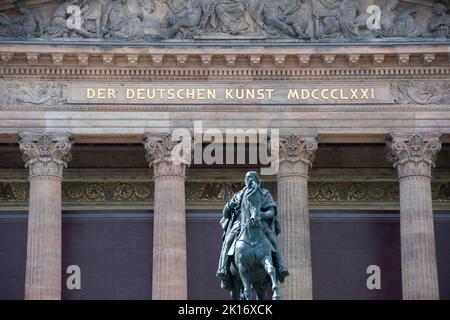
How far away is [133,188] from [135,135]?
3564 millimetres

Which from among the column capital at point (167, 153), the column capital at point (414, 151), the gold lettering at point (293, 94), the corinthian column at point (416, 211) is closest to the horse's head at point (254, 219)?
the corinthian column at point (416, 211)

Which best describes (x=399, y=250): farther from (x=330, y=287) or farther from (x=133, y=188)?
(x=133, y=188)

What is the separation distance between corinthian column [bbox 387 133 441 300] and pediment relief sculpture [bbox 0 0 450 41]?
288 centimetres

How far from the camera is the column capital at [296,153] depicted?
137 ft

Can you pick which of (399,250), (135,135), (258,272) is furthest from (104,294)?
(258,272)

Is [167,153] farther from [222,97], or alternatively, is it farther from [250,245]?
[250,245]

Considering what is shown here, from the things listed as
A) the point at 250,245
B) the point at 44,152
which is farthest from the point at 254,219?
the point at 44,152

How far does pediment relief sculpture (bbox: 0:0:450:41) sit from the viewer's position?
42.5 meters

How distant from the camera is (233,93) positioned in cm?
4241

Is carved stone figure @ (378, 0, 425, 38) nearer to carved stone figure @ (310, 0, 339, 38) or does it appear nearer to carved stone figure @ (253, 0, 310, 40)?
carved stone figure @ (310, 0, 339, 38)

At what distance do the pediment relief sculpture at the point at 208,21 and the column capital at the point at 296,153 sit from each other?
101 inches

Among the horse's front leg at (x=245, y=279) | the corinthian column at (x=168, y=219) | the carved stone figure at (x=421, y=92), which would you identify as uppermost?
the carved stone figure at (x=421, y=92)

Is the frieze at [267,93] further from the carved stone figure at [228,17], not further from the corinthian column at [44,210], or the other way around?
the corinthian column at [44,210]

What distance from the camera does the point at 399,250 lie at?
45.2 meters
